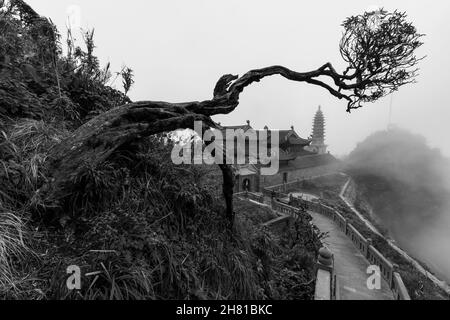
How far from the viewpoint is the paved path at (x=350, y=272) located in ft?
16.1

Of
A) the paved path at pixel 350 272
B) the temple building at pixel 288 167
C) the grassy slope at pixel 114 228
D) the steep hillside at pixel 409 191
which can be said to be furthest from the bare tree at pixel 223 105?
the steep hillside at pixel 409 191

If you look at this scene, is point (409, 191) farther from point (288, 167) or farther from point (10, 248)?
point (10, 248)

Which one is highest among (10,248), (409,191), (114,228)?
(409,191)

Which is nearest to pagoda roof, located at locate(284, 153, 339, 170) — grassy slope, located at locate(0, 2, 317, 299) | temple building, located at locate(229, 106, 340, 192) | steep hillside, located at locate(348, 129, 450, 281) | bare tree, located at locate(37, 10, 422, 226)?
temple building, located at locate(229, 106, 340, 192)

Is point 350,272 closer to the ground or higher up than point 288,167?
closer to the ground

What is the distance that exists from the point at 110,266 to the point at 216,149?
197cm

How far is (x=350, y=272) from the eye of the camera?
19.7 feet

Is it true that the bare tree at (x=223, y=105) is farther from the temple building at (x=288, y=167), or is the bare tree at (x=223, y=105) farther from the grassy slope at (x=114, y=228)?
the temple building at (x=288, y=167)

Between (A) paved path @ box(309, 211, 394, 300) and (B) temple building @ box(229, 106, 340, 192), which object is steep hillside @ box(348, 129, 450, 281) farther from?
(A) paved path @ box(309, 211, 394, 300)

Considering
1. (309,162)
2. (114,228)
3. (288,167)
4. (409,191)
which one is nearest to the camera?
(114,228)

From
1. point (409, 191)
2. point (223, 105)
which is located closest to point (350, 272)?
point (223, 105)

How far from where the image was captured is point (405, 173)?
36000mm

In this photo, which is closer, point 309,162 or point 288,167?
point 288,167
